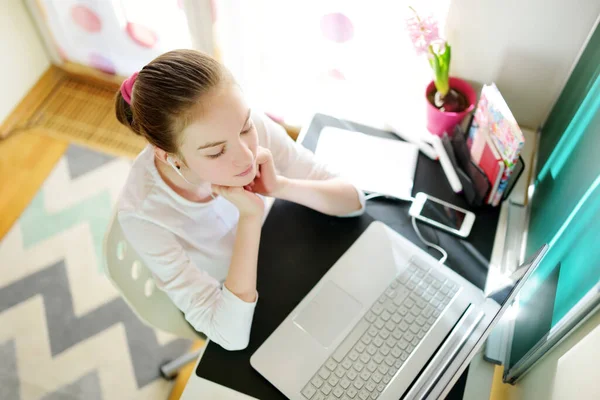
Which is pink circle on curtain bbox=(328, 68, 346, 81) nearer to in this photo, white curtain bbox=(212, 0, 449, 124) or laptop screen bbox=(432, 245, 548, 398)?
white curtain bbox=(212, 0, 449, 124)

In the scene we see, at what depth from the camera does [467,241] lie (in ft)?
3.86

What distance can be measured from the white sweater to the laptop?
10cm

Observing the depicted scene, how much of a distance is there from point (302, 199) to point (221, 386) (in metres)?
0.44

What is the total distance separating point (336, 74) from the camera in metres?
1.60

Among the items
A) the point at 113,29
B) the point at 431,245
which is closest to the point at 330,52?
the point at 431,245

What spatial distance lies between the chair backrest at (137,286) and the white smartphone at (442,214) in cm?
62

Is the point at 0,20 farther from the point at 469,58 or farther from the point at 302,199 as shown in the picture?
the point at 469,58

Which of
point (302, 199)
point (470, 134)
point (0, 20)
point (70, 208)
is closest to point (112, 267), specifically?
point (302, 199)

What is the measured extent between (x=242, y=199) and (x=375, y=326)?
1.25 feet

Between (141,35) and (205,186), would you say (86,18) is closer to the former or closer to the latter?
(141,35)

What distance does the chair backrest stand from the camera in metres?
0.99

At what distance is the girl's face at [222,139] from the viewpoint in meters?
0.86

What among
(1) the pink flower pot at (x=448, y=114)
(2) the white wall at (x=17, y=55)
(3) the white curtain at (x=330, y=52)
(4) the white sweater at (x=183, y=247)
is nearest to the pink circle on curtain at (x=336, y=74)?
(3) the white curtain at (x=330, y=52)

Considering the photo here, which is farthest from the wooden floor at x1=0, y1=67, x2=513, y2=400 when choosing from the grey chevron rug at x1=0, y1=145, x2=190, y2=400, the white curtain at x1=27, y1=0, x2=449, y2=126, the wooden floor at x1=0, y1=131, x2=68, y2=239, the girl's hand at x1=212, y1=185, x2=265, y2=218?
the girl's hand at x1=212, y1=185, x2=265, y2=218
